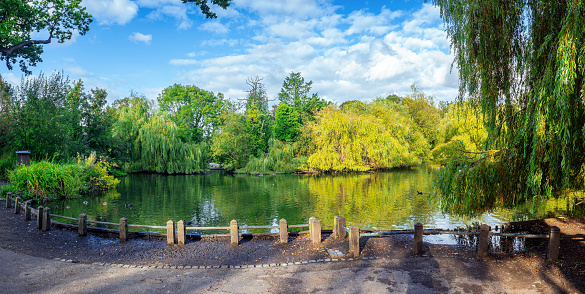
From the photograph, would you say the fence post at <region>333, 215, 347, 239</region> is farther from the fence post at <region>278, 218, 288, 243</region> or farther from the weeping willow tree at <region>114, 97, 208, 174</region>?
the weeping willow tree at <region>114, 97, 208, 174</region>

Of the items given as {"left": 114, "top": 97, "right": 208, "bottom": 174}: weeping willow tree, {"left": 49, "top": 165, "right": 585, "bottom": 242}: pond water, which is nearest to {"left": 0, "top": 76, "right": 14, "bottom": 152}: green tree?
{"left": 49, "top": 165, "right": 585, "bottom": 242}: pond water

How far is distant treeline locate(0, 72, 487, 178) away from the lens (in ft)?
72.5

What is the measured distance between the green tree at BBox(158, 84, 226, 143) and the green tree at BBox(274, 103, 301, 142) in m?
9.66

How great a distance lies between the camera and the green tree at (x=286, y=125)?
42.7 m

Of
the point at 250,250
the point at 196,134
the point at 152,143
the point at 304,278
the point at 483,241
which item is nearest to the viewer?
the point at 304,278

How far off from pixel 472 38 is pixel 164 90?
50.0 m

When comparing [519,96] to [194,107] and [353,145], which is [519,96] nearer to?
[353,145]

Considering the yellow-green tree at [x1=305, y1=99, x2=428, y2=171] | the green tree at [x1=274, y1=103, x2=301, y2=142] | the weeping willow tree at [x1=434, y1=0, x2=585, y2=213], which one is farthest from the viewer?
the green tree at [x1=274, y1=103, x2=301, y2=142]

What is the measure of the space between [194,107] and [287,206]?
33835mm

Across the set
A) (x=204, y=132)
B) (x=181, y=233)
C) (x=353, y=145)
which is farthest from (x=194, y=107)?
(x=181, y=233)

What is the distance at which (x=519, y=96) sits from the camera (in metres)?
7.22

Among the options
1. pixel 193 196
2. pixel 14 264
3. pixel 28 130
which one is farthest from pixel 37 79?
pixel 14 264

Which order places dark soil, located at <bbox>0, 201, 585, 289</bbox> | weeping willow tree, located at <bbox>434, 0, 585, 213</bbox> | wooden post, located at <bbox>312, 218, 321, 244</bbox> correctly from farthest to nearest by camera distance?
1. wooden post, located at <bbox>312, 218, 321, 244</bbox>
2. dark soil, located at <bbox>0, 201, 585, 289</bbox>
3. weeping willow tree, located at <bbox>434, 0, 585, 213</bbox>

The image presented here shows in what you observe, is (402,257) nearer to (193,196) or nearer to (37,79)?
(193,196)
